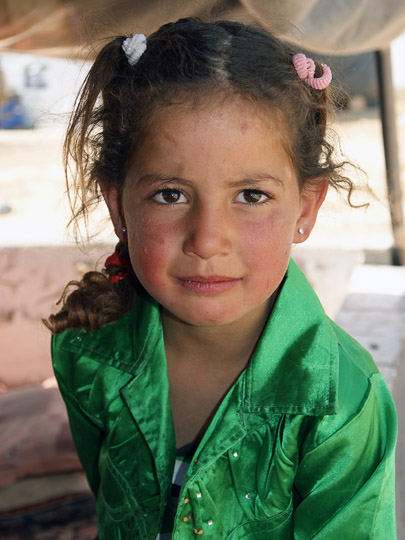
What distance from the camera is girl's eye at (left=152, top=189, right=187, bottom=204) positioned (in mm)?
1257

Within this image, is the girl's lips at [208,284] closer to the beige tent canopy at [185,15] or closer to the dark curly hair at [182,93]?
the dark curly hair at [182,93]

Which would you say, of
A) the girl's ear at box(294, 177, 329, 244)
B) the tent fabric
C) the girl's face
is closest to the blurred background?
the tent fabric

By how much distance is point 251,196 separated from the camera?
4.14 feet

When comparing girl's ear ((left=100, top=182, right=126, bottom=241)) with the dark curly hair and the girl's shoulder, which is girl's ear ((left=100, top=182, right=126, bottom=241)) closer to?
the dark curly hair

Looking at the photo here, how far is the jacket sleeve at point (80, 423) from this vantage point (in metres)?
1.59

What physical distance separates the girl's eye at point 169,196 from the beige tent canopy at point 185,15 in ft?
1.82

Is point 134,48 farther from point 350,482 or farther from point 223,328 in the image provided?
point 350,482

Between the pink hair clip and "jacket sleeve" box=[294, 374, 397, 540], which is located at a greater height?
the pink hair clip

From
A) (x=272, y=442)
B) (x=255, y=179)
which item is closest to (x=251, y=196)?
(x=255, y=179)

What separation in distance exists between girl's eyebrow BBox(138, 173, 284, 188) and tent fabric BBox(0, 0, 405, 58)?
529mm

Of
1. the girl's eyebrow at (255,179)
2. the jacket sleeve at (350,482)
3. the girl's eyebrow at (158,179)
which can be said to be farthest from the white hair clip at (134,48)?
the jacket sleeve at (350,482)

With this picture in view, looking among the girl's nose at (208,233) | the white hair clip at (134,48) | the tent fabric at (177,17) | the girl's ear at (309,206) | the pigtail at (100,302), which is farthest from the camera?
the tent fabric at (177,17)

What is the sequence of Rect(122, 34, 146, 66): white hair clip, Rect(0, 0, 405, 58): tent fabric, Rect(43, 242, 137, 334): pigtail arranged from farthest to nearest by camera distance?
Rect(0, 0, 405, 58): tent fabric < Rect(43, 242, 137, 334): pigtail < Rect(122, 34, 146, 66): white hair clip

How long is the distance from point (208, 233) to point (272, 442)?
1.45 feet
